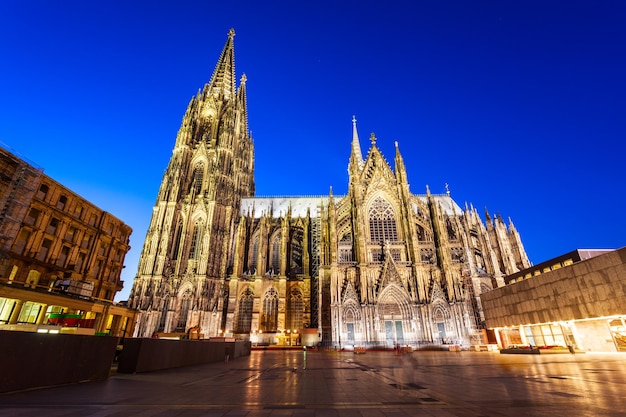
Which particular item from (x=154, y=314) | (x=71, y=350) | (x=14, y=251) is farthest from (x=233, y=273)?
(x=71, y=350)

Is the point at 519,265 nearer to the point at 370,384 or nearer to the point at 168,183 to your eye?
the point at 370,384

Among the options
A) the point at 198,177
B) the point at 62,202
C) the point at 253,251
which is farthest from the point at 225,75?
the point at 62,202

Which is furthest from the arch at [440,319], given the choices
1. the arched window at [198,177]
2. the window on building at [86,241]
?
the arched window at [198,177]

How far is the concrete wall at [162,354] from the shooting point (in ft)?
35.0

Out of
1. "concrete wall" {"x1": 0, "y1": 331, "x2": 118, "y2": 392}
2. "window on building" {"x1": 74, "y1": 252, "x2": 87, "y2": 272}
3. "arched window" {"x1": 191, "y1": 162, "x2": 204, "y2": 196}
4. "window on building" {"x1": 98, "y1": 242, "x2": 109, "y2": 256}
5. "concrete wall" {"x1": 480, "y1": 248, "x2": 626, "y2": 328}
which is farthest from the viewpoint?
"arched window" {"x1": 191, "y1": 162, "x2": 204, "y2": 196}

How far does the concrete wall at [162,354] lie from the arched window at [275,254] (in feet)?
88.9

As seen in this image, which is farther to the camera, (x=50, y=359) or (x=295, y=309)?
(x=295, y=309)

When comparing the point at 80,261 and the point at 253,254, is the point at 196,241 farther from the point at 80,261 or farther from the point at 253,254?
the point at 80,261

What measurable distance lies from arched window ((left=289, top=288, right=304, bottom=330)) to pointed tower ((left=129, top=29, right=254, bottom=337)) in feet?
29.1

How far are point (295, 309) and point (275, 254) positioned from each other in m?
9.31

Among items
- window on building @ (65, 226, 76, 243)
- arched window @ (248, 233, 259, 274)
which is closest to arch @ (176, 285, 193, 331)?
arched window @ (248, 233, 259, 274)

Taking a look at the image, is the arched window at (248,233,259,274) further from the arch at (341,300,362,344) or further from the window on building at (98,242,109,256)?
the window on building at (98,242,109,256)

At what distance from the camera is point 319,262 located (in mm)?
38750

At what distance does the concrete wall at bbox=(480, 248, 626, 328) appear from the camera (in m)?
19.1
